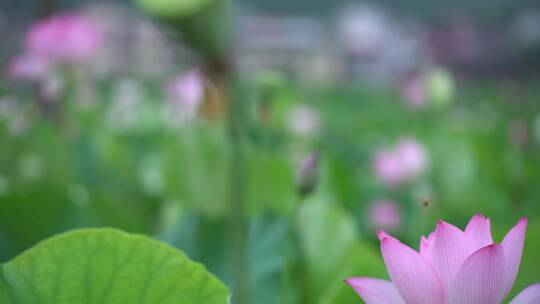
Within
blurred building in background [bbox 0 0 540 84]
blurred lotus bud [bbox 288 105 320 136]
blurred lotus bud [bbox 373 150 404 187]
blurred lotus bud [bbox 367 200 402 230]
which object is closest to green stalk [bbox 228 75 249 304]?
blurred lotus bud [bbox 367 200 402 230]

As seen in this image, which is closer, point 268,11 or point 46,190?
point 46,190

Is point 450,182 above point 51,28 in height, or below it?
below

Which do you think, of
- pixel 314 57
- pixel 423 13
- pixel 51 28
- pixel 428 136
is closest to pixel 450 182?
pixel 428 136

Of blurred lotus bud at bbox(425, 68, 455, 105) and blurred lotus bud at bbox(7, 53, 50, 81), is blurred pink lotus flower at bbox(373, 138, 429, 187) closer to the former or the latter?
blurred lotus bud at bbox(425, 68, 455, 105)

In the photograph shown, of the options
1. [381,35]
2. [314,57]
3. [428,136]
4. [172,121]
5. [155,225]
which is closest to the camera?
[155,225]

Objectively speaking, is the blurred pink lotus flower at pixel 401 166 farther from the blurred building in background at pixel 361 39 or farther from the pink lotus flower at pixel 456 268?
the blurred building in background at pixel 361 39

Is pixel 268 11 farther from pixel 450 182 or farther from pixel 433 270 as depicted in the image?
pixel 433 270

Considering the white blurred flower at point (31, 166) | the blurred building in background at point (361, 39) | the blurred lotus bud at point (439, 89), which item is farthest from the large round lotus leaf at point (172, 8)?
the blurred building in background at point (361, 39)

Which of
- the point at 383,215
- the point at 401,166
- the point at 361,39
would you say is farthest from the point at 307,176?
the point at 361,39

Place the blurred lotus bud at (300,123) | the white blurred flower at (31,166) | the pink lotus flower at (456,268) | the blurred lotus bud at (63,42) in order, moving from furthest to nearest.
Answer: the blurred lotus bud at (300,123) → the white blurred flower at (31,166) → the blurred lotus bud at (63,42) → the pink lotus flower at (456,268)
